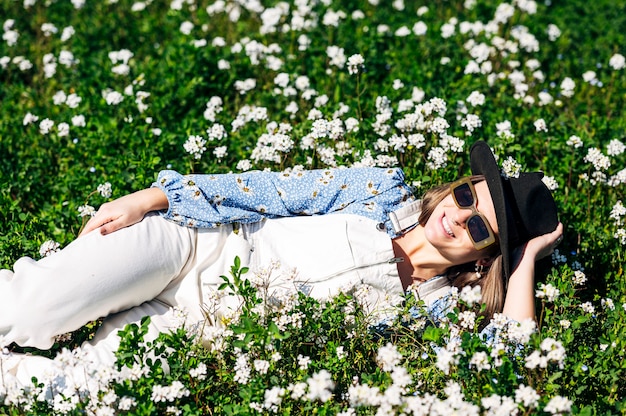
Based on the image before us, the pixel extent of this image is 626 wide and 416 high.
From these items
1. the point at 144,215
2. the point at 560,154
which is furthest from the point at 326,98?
the point at 144,215

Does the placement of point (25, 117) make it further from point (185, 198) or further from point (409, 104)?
point (409, 104)

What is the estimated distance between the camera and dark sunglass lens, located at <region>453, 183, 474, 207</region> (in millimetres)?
4094

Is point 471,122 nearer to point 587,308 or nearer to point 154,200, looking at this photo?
point 587,308

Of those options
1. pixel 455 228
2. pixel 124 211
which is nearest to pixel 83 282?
pixel 124 211

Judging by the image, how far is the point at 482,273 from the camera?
14.3 ft

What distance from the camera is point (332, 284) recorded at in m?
4.03

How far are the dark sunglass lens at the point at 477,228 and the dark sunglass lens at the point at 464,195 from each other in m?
0.09

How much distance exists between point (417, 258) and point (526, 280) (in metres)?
0.61

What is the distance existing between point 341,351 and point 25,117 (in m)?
3.42

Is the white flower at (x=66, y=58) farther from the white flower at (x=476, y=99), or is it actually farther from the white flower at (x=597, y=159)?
the white flower at (x=597, y=159)

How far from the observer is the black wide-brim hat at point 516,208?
13.3 feet

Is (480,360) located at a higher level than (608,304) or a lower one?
lower

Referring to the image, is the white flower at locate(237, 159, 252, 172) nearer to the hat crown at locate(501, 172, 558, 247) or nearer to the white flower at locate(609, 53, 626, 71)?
the hat crown at locate(501, 172, 558, 247)

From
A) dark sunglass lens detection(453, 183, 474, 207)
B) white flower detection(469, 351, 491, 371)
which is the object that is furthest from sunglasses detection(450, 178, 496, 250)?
white flower detection(469, 351, 491, 371)
